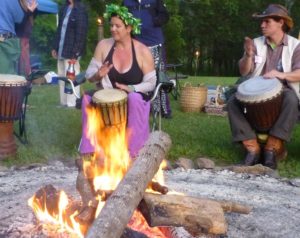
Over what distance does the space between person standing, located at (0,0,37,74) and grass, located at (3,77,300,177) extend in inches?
37.5

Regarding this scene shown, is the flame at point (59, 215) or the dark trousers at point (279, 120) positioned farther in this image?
the dark trousers at point (279, 120)

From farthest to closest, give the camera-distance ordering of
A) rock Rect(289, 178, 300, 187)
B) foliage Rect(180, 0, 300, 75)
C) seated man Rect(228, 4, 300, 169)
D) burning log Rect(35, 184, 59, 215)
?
foliage Rect(180, 0, 300, 75)
seated man Rect(228, 4, 300, 169)
rock Rect(289, 178, 300, 187)
burning log Rect(35, 184, 59, 215)

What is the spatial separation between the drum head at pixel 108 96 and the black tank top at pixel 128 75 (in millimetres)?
344

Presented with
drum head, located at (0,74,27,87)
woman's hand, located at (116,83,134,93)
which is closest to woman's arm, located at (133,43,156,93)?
woman's hand, located at (116,83,134,93)

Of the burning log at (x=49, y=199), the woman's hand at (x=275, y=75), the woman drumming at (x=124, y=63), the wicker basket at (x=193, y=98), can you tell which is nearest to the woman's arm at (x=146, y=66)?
the woman drumming at (x=124, y=63)

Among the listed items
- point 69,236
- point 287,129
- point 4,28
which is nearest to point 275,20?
point 287,129

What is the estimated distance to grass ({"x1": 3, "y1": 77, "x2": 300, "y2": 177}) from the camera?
582cm

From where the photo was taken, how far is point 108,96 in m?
5.04

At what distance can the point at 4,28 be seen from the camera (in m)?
6.27

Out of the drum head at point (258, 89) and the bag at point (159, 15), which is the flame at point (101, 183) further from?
the bag at point (159, 15)

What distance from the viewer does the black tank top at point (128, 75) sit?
5492 millimetres

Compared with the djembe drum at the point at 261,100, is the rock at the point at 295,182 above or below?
below

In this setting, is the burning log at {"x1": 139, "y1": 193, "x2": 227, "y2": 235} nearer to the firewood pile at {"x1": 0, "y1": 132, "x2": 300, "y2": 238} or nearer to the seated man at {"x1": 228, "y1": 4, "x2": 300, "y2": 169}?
the firewood pile at {"x1": 0, "y1": 132, "x2": 300, "y2": 238}

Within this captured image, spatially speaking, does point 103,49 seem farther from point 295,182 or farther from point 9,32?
point 295,182
